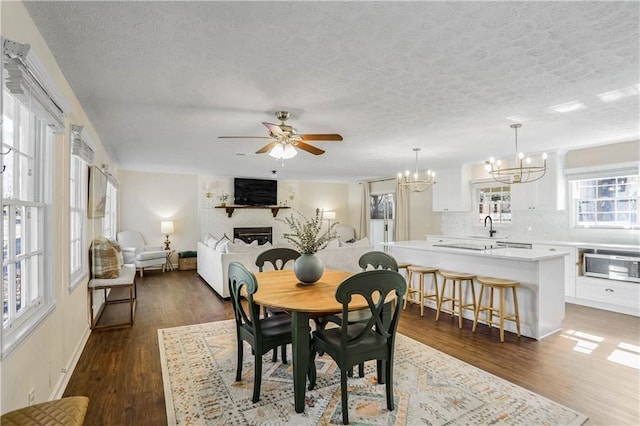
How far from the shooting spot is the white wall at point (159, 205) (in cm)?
784

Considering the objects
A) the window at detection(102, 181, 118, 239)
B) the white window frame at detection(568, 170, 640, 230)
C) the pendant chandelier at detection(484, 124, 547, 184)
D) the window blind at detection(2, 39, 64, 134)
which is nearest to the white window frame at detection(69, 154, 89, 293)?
the window blind at detection(2, 39, 64, 134)

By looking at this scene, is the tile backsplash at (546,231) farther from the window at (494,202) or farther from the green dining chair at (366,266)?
the green dining chair at (366,266)

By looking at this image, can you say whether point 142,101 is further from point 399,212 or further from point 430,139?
point 399,212

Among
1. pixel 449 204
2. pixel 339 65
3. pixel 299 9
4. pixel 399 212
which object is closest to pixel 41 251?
pixel 299 9

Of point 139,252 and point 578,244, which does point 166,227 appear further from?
point 578,244

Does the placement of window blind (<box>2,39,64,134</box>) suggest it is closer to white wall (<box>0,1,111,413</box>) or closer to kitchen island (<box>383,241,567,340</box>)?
white wall (<box>0,1,111,413</box>)

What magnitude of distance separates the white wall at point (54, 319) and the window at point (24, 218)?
3.3 inches

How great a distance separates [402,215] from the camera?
8.55m

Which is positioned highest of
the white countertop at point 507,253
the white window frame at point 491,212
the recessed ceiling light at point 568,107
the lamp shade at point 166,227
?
the recessed ceiling light at point 568,107

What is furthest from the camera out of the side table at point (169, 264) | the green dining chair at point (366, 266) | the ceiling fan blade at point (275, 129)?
the side table at point (169, 264)

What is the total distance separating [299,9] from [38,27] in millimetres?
1516

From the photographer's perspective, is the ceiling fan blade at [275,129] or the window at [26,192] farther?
the ceiling fan blade at [275,129]

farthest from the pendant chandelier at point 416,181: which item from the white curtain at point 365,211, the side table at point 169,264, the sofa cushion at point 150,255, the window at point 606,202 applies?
the side table at point 169,264

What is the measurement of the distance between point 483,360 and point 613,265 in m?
2.95
